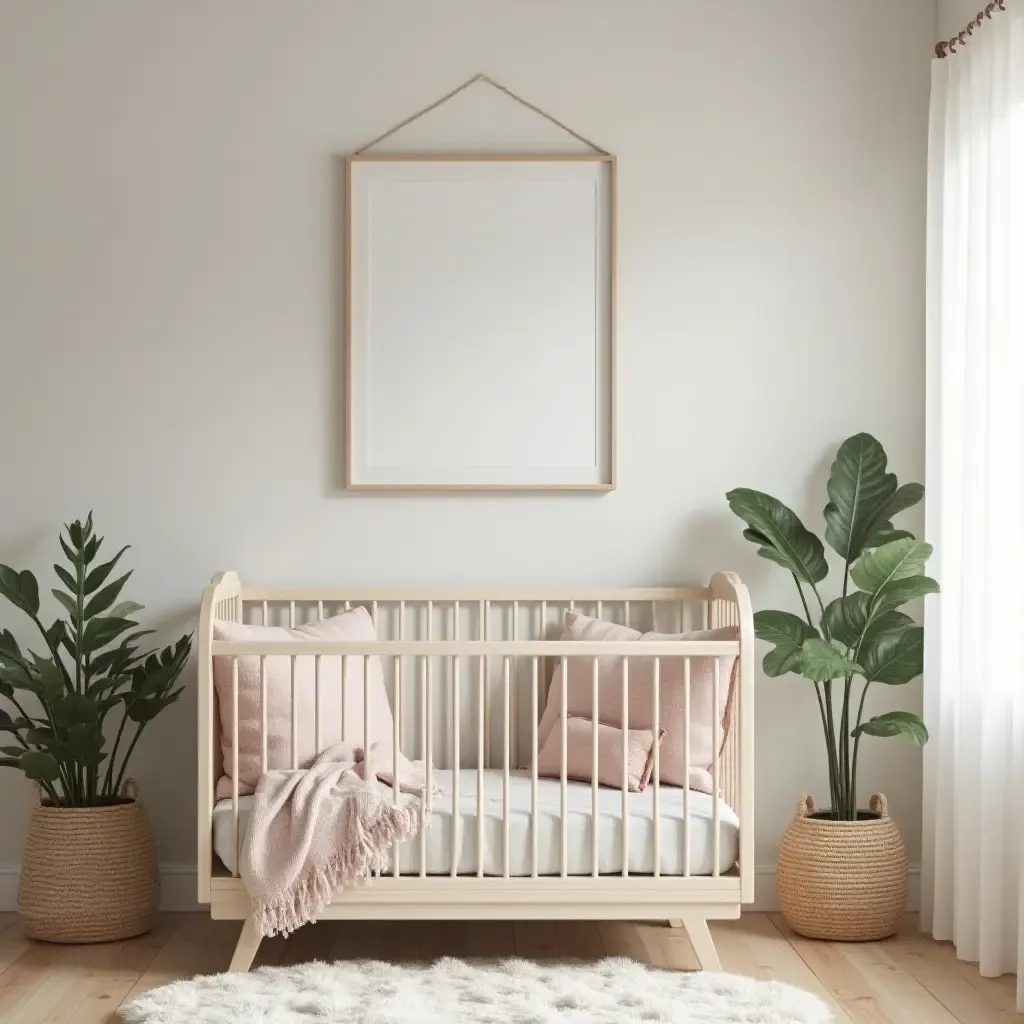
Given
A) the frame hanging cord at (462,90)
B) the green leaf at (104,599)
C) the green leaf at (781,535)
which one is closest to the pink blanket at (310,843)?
Result: the green leaf at (104,599)

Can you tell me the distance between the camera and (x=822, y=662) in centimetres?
283

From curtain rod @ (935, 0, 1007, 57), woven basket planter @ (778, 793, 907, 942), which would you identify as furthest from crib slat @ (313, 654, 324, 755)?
curtain rod @ (935, 0, 1007, 57)

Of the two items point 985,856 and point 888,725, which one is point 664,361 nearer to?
point 888,725

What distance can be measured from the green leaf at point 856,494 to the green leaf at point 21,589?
1829 millimetres

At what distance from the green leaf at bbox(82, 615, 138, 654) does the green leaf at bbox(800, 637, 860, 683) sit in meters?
1.49

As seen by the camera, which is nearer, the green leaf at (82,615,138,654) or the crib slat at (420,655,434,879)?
the crib slat at (420,655,434,879)

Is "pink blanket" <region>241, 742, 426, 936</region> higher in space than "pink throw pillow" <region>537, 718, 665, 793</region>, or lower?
Result: lower

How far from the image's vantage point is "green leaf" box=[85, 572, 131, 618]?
115 inches

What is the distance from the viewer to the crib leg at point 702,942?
264cm

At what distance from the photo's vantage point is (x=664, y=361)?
10.6 ft

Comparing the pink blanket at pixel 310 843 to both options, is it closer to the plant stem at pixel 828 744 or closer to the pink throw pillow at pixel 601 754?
the pink throw pillow at pixel 601 754

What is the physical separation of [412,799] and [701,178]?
1679 mm

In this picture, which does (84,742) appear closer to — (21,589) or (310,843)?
(21,589)

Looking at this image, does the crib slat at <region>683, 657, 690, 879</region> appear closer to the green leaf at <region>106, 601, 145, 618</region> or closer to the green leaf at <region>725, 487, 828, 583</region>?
the green leaf at <region>725, 487, 828, 583</region>
